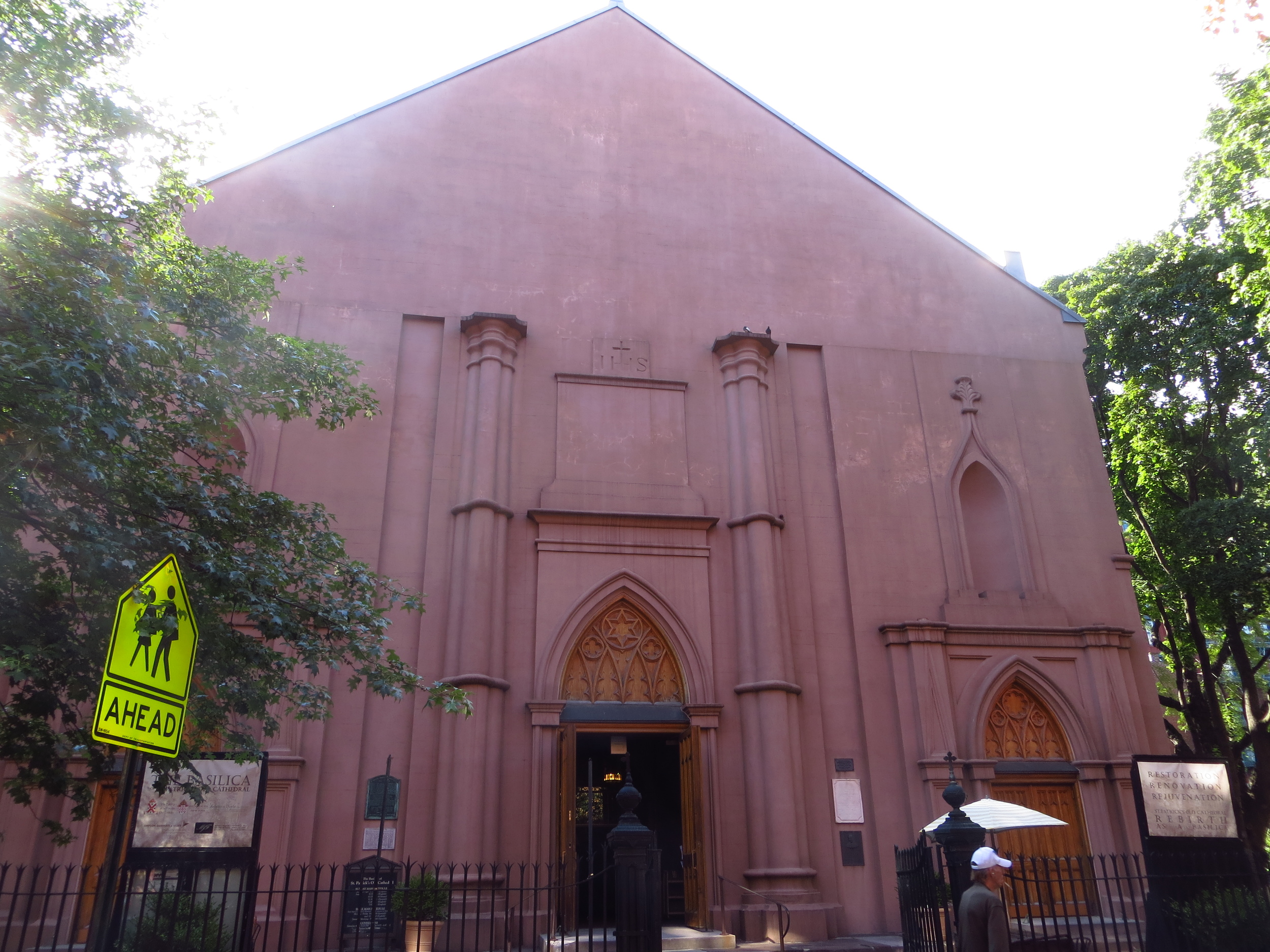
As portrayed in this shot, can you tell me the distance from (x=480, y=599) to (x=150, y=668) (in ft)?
31.1

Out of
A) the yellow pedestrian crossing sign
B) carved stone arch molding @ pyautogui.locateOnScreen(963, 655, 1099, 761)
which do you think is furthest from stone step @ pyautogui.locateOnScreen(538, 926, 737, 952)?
the yellow pedestrian crossing sign

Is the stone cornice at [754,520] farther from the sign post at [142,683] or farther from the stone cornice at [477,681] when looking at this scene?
the sign post at [142,683]

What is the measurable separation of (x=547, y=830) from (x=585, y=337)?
8.17m

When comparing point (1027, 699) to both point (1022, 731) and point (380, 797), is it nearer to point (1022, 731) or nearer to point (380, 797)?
point (1022, 731)

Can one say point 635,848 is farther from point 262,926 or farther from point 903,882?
point 262,926

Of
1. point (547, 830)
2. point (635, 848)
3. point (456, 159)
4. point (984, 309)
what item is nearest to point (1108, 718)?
point (984, 309)

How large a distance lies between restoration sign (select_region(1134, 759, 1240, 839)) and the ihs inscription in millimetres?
9587

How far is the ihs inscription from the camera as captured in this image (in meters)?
16.6

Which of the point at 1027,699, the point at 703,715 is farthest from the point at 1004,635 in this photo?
the point at 703,715

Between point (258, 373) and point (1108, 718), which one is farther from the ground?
point (258, 373)

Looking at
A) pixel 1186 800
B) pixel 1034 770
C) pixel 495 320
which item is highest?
pixel 495 320

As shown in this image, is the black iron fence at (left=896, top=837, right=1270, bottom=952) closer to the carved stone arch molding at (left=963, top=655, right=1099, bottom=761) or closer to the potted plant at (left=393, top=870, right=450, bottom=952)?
the carved stone arch molding at (left=963, top=655, right=1099, bottom=761)

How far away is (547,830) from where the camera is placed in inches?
524

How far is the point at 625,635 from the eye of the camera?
15023mm
